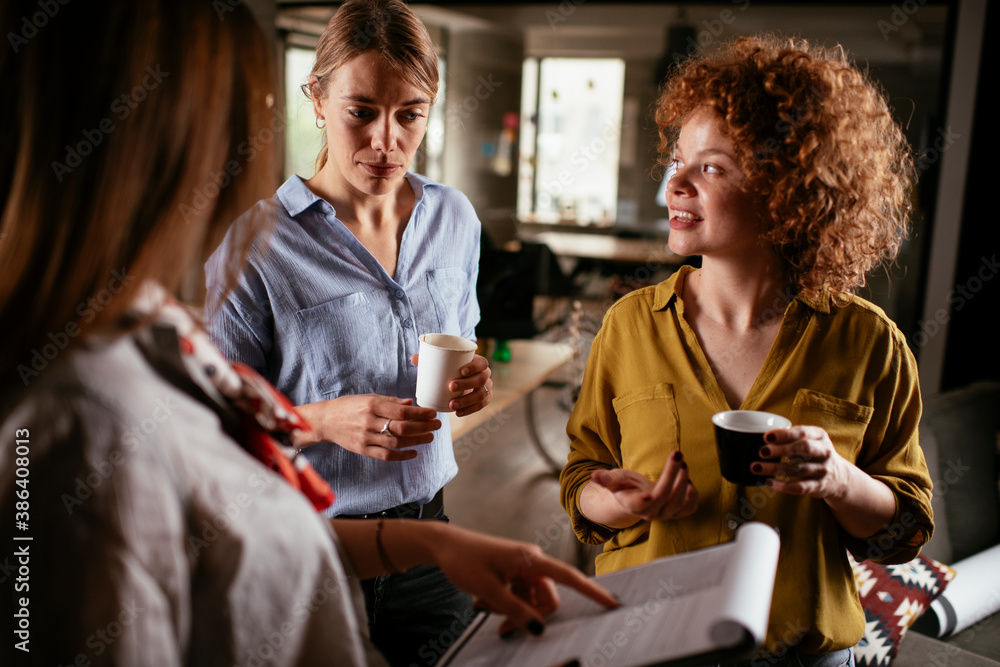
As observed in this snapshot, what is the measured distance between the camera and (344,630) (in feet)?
2.38

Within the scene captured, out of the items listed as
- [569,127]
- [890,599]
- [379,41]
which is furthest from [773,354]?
[569,127]

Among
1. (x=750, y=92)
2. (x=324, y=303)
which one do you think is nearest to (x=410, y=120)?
(x=324, y=303)

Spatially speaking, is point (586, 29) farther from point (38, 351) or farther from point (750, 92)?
point (38, 351)

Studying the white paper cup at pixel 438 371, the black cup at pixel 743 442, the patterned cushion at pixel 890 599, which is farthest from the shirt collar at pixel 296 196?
the patterned cushion at pixel 890 599

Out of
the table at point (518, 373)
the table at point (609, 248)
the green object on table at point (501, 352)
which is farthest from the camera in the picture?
the table at point (609, 248)

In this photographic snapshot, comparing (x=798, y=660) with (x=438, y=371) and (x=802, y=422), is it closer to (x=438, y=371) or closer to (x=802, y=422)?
(x=802, y=422)

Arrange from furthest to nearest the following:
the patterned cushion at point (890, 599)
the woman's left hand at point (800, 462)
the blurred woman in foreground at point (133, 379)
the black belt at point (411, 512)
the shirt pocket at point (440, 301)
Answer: the patterned cushion at point (890, 599)
the shirt pocket at point (440, 301)
the black belt at point (411, 512)
the woman's left hand at point (800, 462)
the blurred woman in foreground at point (133, 379)

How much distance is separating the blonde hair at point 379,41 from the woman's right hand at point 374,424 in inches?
23.0

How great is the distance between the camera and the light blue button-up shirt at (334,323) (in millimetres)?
1293

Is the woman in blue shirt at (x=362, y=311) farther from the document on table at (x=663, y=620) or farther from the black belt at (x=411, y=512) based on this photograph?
the document on table at (x=663, y=620)

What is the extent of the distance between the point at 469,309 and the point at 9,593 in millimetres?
1085

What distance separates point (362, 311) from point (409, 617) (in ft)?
1.85

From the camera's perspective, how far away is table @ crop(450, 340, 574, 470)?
2.44m

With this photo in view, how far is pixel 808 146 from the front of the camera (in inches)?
48.4
